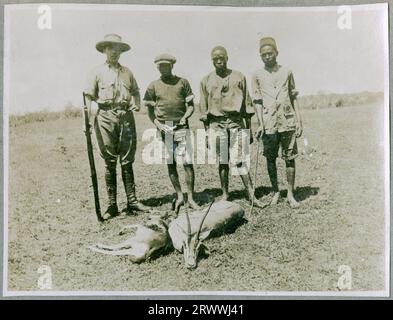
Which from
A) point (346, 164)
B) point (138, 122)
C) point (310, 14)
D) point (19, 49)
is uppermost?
point (310, 14)

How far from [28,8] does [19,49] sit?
10.8 inches

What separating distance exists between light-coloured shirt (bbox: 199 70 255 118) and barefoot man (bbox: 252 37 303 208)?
101 millimetres

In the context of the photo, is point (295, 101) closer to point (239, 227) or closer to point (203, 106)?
point (203, 106)

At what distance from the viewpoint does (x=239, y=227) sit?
2883mm

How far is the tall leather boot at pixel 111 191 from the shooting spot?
2.90m

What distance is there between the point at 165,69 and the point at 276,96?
74 cm

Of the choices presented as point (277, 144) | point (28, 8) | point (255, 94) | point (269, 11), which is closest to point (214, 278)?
point (277, 144)

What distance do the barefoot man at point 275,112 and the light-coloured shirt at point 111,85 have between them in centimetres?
81

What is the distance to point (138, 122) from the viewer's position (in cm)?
288

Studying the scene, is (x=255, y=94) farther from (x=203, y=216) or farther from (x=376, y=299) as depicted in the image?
(x=376, y=299)

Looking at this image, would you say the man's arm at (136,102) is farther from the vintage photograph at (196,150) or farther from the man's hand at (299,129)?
the man's hand at (299,129)

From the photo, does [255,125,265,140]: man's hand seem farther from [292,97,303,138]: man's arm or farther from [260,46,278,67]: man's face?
[260,46,278,67]: man's face

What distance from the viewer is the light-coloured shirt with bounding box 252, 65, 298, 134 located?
9.55 feet

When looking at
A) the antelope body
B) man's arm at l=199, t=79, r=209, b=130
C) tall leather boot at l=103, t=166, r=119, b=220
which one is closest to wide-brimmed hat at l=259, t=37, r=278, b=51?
man's arm at l=199, t=79, r=209, b=130
